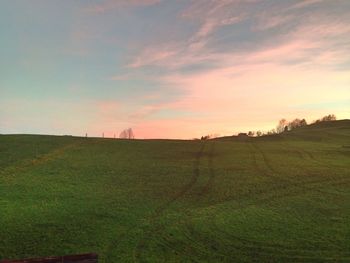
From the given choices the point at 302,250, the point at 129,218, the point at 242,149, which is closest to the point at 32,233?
the point at 129,218

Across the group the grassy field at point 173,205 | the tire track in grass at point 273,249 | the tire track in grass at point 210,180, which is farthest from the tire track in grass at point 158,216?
the tire track in grass at point 273,249

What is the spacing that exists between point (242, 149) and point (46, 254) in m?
45.4

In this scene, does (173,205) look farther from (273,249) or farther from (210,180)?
(273,249)

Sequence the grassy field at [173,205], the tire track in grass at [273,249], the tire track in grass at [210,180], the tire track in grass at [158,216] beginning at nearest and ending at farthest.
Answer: the tire track in grass at [273,249] < the tire track in grass at [158,216] < the grassy field at [173,205] < the tire track in grass at [210,180]

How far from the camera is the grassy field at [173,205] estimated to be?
20688mm

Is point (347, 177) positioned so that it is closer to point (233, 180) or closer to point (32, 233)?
point (233, 180)

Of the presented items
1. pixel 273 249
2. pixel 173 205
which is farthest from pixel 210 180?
pixel 273 249

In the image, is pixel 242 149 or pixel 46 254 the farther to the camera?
pixel 242 149

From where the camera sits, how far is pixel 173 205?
29828 millimetres

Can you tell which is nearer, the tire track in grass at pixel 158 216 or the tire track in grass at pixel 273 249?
the tire track in grass at pixel 273 249

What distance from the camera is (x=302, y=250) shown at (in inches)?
804

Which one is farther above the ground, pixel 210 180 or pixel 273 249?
pixel 210 180

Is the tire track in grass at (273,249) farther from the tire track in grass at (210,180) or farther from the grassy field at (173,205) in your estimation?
the tire track in grass at (210,180)

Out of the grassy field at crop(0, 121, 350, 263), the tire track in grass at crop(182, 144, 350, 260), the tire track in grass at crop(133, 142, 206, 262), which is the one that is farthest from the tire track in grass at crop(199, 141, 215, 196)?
the tire track in grass at crop(182, 144, 350, 260)
